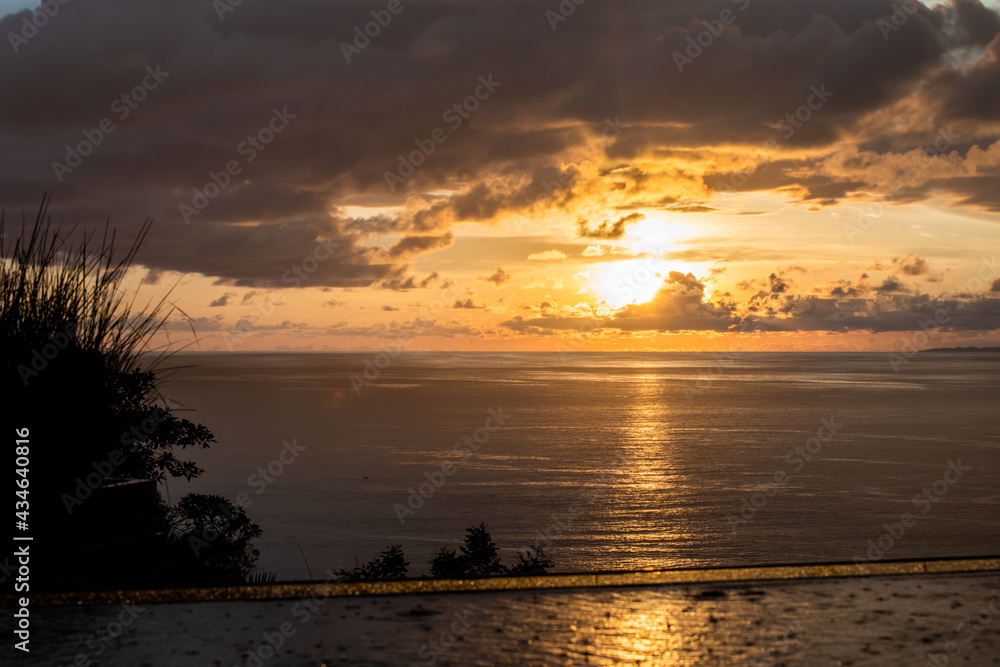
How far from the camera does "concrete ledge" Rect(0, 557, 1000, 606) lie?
4.43 meters

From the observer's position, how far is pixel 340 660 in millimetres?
3543

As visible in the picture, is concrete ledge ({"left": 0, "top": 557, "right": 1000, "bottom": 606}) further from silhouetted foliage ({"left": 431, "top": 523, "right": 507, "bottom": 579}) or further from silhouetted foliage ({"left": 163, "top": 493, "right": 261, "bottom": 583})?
silhouetted foliage ({"left": 431, "top": 523, "right": 507, "bottom": 579})

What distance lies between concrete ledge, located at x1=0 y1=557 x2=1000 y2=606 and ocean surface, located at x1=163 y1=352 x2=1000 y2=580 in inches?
221

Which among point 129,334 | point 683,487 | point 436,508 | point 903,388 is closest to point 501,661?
point 129,334

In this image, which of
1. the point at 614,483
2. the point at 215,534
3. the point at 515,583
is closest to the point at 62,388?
the point at 515,583

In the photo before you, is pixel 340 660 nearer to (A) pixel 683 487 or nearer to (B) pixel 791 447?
(A) pixel 683 487

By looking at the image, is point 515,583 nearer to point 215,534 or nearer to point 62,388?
point 62,388

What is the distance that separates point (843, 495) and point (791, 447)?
62.0 feet

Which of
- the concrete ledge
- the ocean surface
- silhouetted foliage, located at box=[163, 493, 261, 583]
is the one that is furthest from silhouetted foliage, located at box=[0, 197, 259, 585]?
silhouetted foliage, located at box=[163, 493, 261, 583]

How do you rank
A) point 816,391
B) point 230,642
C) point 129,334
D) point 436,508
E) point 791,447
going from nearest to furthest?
point 230,642
point 129,334
point 436,508
point 791,447
point 816,391

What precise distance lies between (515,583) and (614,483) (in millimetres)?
44328

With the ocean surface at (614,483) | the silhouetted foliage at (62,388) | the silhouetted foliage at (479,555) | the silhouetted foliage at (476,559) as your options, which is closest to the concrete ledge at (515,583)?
the silhouetted foliage at (62,388)

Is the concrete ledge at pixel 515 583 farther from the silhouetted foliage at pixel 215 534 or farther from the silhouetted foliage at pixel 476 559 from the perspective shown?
the silhouetted foliage at pixel 476 559

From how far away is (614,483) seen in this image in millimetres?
48000
